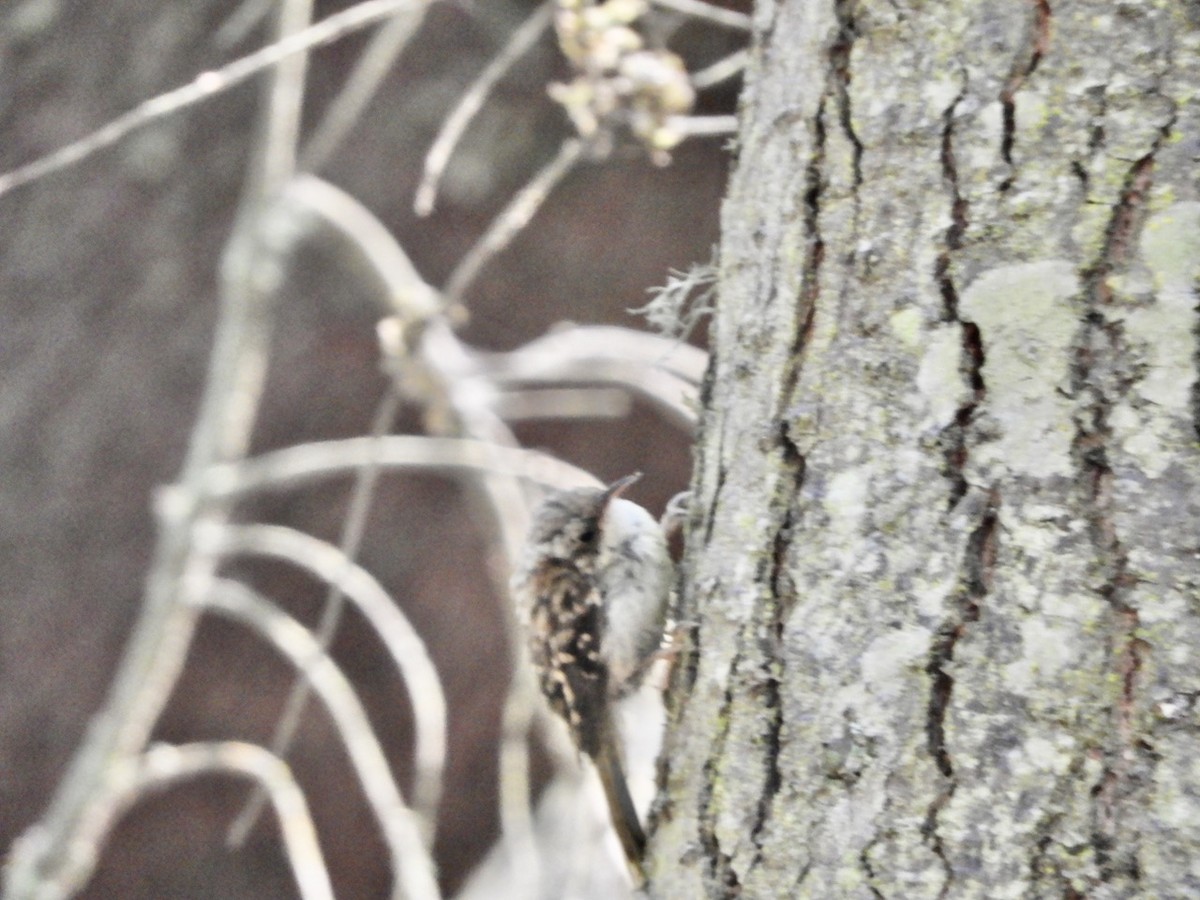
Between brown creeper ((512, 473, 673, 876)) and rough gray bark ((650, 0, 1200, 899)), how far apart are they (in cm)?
72

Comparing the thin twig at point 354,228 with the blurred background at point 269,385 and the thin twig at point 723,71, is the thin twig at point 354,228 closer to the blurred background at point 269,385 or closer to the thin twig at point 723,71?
the thin twig at point 723,71

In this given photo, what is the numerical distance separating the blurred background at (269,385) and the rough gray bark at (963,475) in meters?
2.61

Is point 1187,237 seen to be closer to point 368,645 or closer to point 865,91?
point 865,91

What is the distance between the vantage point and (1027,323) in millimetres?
1282

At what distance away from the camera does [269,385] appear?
14.2 ft

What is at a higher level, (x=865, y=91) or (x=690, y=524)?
(x=865, y=91)

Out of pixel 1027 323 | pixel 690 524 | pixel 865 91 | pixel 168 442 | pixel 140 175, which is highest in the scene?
pixel 140 175

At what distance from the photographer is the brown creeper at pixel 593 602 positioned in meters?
2.29

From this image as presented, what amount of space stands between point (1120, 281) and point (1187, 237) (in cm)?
7

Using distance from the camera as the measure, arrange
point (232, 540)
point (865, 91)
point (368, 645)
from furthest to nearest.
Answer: point (368, 645), point (232, 540), point (865, 91)

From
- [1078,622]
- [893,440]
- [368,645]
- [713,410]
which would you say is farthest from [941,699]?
[368,645]

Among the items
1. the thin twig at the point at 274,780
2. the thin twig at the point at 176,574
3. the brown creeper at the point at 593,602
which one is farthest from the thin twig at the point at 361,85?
the thin twig at the point at 274,780

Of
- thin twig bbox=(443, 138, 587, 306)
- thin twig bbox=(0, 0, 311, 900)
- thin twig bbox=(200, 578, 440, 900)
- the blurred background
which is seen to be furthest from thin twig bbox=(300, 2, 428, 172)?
the blurred background

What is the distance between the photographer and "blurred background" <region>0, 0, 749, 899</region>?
154 inches
